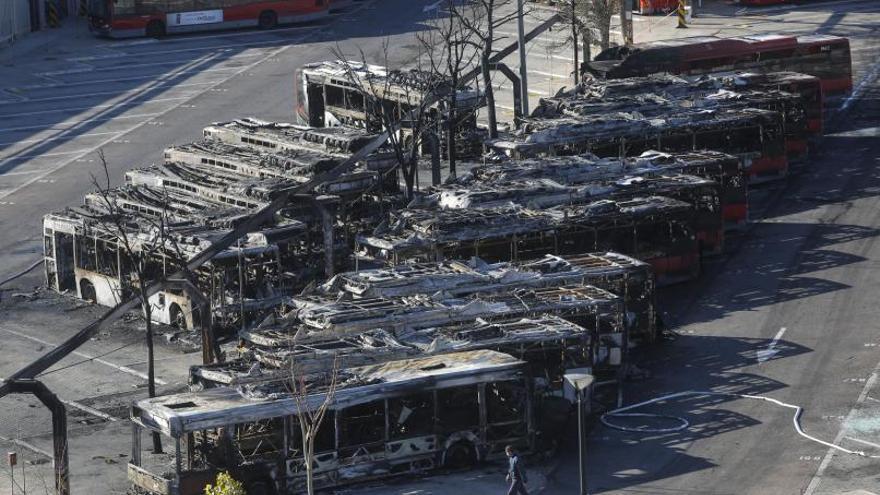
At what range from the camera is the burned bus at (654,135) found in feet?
181

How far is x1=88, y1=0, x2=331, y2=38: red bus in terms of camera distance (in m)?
84.2

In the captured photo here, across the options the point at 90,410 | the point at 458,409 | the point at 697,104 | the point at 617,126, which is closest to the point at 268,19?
the point at 697,104

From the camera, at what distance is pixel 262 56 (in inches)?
3194

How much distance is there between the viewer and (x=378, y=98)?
60938 mm

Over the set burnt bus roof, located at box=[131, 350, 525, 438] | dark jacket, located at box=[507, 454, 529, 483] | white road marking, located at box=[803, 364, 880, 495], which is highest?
burnt bus roof, located at box=[131, 350, 525, 438]

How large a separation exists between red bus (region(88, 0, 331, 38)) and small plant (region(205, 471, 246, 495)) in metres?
54.2

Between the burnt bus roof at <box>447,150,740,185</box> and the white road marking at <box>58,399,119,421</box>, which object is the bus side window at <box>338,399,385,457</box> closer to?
the white road marking at <box>58,399,119,421</box>

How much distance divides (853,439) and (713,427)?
2.86 m

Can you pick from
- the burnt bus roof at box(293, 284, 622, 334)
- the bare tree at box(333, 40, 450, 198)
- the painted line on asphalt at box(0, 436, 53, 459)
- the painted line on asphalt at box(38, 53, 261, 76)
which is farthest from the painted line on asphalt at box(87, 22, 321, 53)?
the painted line on asphalt at box(0, 436, 53, 459)

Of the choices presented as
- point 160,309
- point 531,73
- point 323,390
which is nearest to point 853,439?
point 323,390

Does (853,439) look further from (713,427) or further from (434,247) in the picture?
(434,247)

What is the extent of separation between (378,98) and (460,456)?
2703 cm

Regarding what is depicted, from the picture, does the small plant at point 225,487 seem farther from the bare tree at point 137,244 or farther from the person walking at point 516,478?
the bare tree at point 137,244

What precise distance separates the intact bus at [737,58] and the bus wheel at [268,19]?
23.9 m
